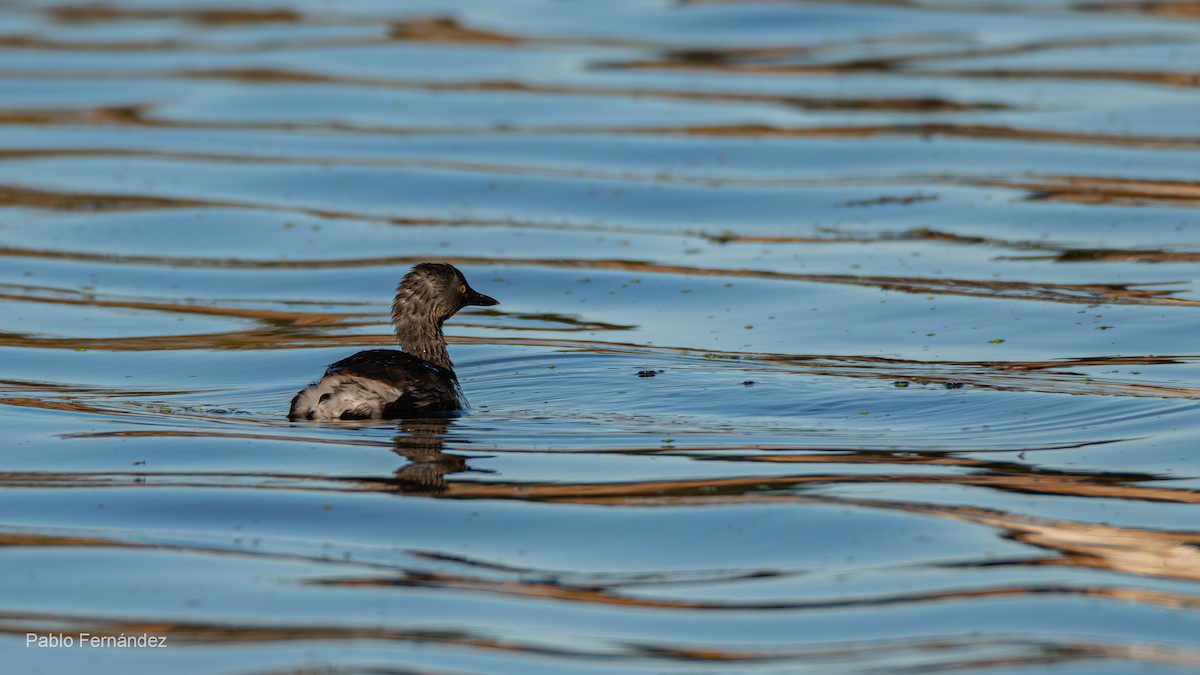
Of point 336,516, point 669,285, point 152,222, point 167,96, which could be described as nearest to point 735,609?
point 336,516

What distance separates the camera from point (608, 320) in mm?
12344

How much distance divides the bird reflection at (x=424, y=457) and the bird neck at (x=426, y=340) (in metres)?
1.00

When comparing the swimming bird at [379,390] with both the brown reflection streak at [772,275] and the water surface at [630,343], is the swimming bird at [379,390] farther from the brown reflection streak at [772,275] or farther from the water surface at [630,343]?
the brown reflection streak at [772,275]

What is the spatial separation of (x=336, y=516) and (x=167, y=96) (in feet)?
48.8

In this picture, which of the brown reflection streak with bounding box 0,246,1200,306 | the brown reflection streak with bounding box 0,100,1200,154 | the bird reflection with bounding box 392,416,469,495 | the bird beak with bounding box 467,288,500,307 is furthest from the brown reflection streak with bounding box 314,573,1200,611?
the brown reflection streak with bounding box 0,100,1200,154

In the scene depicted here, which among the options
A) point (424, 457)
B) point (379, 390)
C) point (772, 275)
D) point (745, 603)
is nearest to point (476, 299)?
point (379, 390)

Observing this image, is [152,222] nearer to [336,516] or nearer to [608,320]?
[608,320]

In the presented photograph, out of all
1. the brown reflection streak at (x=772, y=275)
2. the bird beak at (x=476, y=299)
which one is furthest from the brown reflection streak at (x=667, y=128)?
the bird beak at (x=476, y=299)

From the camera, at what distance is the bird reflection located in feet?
26.3

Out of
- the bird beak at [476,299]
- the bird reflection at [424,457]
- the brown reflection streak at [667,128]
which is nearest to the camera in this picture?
the bird reflection at [424,457]

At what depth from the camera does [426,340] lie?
10.4m

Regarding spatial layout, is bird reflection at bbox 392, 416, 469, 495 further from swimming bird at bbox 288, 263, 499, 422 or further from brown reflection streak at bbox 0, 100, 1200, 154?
brown reflection streak at bbox 0, 100, 1200, 154

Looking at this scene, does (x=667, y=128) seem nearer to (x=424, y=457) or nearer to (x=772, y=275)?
(x=772, y=275)

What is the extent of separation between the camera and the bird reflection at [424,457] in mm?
8008
